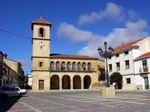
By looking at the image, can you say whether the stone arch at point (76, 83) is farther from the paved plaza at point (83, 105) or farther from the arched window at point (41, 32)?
the paved plaza at point (83, 105)

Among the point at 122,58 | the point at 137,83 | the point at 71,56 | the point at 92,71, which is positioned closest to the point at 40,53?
A: the point at 71,56

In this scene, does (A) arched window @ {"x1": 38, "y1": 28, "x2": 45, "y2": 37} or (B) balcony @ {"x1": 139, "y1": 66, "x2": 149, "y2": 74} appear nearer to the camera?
(B) balcony @ {"x1": 139, "y1": 66, "x2": 149, "y2": 74}

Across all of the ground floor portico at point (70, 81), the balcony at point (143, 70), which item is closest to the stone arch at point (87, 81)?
the ground floor portico at point (70, 81)

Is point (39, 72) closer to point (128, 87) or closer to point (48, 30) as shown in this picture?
point (48, 30)

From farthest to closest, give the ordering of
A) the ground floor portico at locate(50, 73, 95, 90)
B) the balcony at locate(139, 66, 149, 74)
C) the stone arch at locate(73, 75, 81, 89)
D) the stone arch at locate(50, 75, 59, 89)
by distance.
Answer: the stone arch at locate(73, 75, 81, 89) → the stone arch at locate(50, 75, 59, 89) → the ground floor portico at locate(50, 73, 95, 90) → the balcony at locate(139, 66, 149, 74)

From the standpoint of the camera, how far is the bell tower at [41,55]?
56.7 m

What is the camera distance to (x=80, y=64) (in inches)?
2506

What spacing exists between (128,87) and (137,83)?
234 cm

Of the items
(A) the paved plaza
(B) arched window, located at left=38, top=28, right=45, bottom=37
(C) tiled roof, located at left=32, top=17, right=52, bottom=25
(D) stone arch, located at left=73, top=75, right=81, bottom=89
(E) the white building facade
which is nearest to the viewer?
(A) the paved plaza

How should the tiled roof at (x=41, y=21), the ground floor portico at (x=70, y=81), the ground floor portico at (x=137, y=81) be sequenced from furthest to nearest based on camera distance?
the ground floor portico at (x=70, y=81)
the tiled roof at (x=41, y=21)
the ground floor portico at (x=137, y=81)

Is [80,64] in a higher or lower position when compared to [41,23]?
lower

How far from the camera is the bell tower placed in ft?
186

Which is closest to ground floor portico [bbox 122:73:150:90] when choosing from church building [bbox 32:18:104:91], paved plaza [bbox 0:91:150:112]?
church building [bbox 32:18:104:91]

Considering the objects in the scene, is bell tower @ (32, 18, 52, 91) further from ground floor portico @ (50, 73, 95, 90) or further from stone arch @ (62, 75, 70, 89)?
stone arch @ (62, 75, 70, 89)
